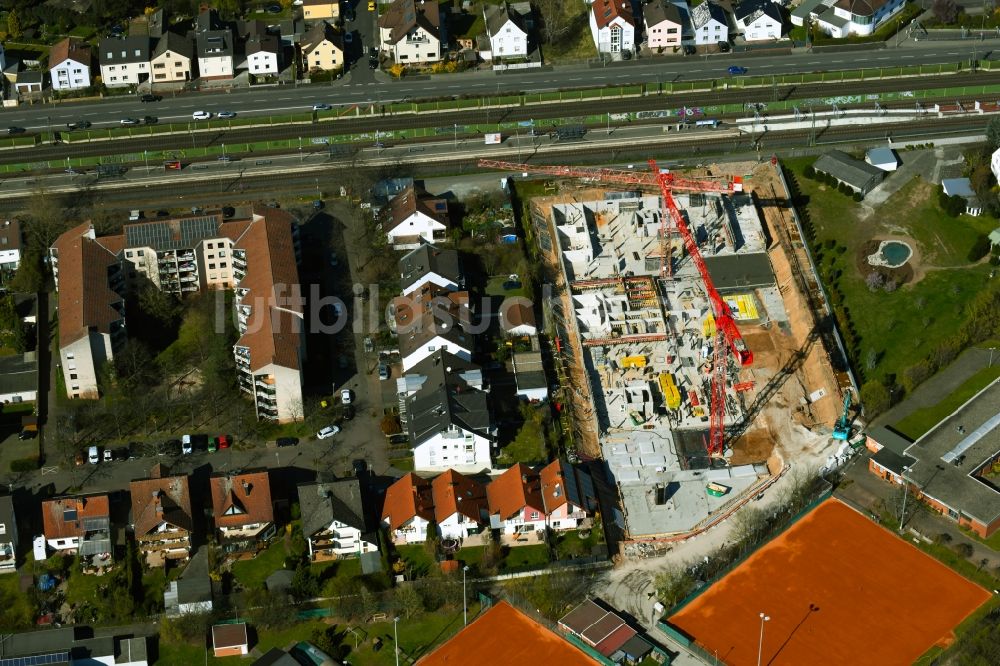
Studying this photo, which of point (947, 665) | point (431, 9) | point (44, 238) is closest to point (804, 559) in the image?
point (947, 665)

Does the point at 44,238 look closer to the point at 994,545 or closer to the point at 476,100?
the point at 476,100

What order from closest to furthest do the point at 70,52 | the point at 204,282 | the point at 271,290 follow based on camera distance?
the point at 271,290
the point at 204,282
the point at 70,52

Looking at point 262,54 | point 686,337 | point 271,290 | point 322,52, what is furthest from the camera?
point 322,52

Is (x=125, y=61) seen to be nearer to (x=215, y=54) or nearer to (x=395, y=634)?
(x=215, y=54)

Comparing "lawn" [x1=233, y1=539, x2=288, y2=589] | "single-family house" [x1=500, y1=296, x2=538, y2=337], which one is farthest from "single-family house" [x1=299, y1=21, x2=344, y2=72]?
"lawn" [x1=233, y1=539, x2=288, y2=589]

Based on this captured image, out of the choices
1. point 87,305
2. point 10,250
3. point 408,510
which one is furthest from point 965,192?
point 10,250

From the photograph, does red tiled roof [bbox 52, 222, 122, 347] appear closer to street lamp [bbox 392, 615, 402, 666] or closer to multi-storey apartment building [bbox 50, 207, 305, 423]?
multi-storey apartment building [bbox 50, 207, 305, 423]

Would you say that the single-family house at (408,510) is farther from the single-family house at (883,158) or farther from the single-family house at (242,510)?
the single-family house at (883,158)
